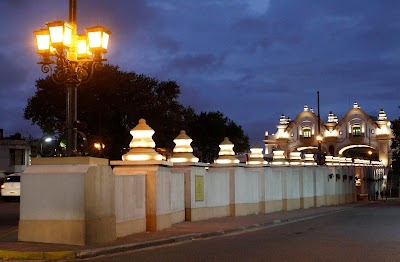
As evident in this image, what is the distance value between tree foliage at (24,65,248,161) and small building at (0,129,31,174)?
21977 millimetres

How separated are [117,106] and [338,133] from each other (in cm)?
5471

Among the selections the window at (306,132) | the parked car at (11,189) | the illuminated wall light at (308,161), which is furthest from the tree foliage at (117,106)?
the window at (306,132)

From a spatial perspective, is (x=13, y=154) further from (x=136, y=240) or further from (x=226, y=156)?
(x=136, y=240)

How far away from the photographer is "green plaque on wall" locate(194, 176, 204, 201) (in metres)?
22.1

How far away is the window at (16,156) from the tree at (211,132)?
74.2 ft

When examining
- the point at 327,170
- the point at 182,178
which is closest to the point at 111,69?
Result: the point at 327,170

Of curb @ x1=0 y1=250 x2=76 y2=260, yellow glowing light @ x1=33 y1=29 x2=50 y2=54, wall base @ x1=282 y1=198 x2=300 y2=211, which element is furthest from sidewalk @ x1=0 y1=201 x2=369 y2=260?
wall base @ x1=282 y1=198 x2=300 y2=211

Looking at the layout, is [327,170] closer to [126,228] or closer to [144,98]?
[144,98]

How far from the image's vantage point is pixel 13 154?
7238 cm

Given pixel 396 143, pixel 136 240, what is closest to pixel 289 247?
pixel 136 240

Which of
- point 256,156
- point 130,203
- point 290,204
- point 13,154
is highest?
point 13,154

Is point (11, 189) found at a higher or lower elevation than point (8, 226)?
higher

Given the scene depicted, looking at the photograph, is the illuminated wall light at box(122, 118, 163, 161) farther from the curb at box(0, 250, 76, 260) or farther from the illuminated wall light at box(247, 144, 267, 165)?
the illuminated wall light at box(247, 144, 267, 165)

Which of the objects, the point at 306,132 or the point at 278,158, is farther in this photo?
the point at 306,132
